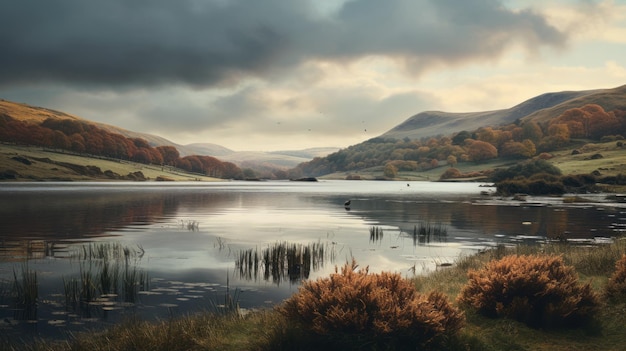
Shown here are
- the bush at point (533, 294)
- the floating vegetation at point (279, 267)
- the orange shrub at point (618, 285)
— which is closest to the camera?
the bush at point (533, 294)

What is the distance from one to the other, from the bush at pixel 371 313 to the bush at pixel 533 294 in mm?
2671

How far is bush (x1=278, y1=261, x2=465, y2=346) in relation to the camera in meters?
10.2

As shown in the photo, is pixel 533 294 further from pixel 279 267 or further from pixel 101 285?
pixel 101 285

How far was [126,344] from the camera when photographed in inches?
447

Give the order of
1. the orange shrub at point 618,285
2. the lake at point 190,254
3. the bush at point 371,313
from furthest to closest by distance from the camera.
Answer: the lake at point 190,254
the orange shrub at point 618,285
the bush at point 371,313

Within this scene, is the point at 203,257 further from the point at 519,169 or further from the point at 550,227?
the point at 519,169

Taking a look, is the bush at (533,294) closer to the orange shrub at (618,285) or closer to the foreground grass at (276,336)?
the foreground grass at (276,336)

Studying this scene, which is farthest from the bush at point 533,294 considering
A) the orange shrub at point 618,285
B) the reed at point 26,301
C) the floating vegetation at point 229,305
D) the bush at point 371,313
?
the reed at point 26,301

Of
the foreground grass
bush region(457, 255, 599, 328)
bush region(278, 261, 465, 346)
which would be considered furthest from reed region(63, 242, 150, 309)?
bush region(457, 255, 599, 328)

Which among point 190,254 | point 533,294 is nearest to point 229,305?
point 533,294

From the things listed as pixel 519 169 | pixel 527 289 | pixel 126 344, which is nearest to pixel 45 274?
pixel 126 344

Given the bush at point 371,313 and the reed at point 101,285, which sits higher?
the bush at point 371,313

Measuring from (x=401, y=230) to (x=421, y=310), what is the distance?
35940mm

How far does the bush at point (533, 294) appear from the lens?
12.5 m
